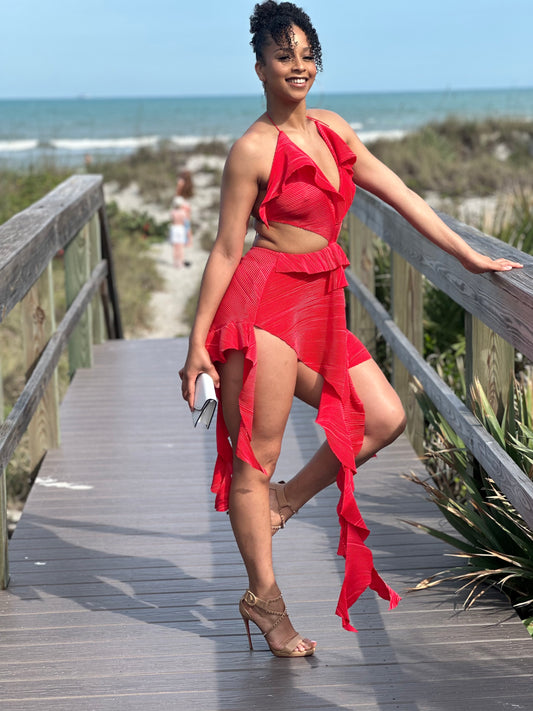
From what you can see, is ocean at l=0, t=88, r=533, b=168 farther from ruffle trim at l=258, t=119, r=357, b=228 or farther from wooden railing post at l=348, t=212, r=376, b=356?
ruffle trim at l=258, t=119, r=357, b=228

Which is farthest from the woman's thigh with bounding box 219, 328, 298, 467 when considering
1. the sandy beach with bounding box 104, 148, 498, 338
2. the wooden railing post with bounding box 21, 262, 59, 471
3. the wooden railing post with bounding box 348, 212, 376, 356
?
the sandy beach with bounding box 104, 148, 498, 338

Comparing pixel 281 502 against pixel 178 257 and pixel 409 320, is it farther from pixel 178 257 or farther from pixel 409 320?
pixel 178 257

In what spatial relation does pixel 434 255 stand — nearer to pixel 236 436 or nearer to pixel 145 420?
pixel 236 436

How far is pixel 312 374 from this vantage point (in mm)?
2686

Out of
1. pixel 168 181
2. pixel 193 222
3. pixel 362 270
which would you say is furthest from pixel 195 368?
pixel 168 181

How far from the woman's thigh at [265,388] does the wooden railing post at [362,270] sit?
113 inches

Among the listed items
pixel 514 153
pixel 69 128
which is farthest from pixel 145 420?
pixel 69 128

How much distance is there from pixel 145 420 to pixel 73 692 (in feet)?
9.16

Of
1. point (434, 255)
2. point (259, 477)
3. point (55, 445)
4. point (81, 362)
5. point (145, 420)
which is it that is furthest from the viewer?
point (81, 362)

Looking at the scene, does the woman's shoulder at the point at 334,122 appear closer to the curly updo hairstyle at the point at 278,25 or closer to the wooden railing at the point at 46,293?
the curly updo hairstyle at the point at 278,25

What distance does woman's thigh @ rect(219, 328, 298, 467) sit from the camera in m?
2.60

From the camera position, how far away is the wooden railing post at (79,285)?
590 centimetres

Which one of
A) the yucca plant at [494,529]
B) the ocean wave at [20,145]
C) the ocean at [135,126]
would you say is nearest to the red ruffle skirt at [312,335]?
the yucca plant at [494,529]

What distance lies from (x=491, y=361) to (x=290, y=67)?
1172 millimetres
